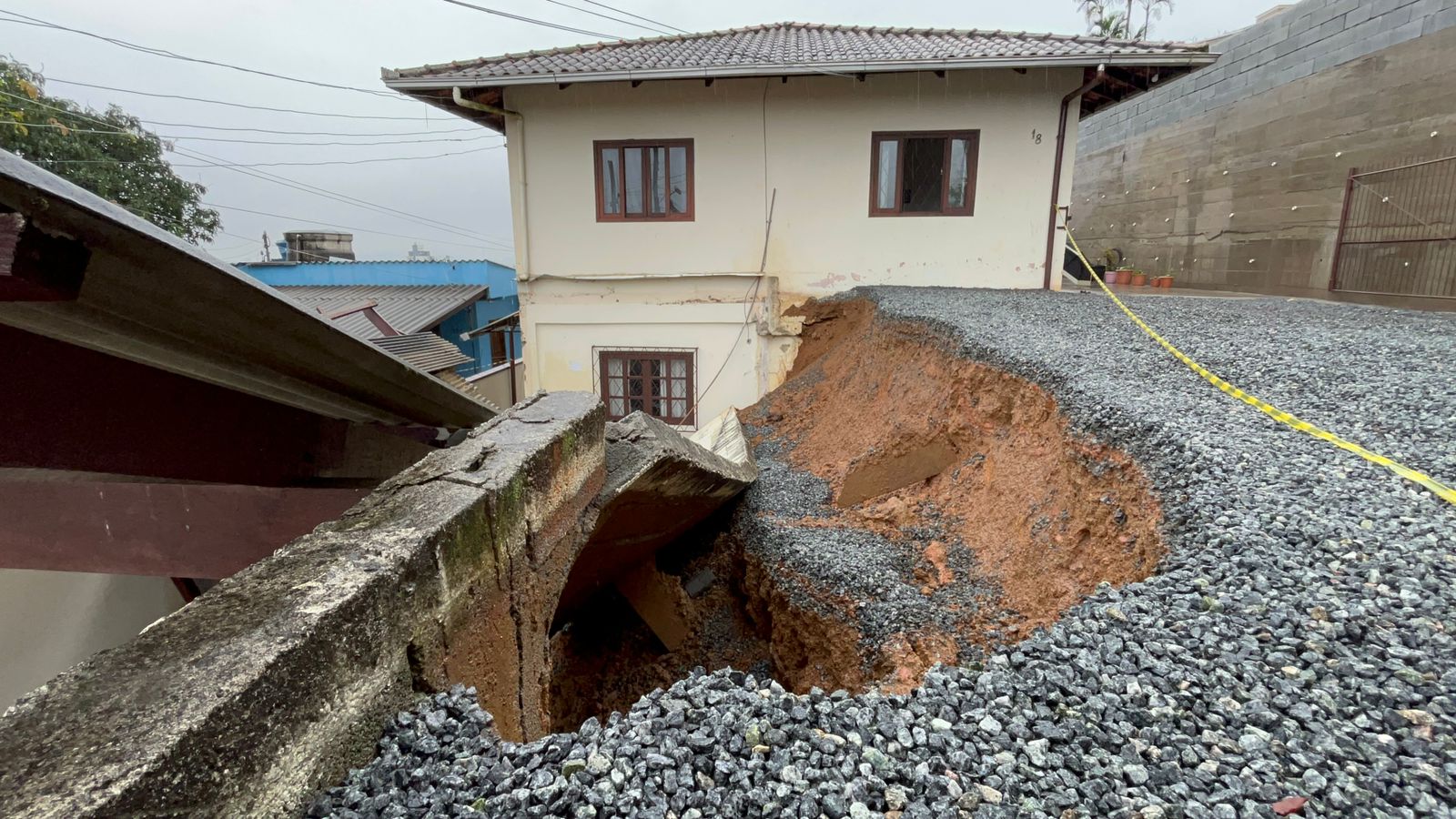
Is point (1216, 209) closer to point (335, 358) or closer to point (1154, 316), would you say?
point (1154, 316)

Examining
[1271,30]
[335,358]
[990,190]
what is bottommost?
[335,358]

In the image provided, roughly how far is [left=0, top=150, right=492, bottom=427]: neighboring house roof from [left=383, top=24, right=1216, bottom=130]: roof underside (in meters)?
6.49

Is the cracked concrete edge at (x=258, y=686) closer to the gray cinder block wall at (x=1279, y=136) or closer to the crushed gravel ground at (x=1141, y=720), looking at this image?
the crushed gravel ground at (x=1141, y=720)

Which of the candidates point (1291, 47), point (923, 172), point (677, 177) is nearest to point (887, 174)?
point (923, 172)

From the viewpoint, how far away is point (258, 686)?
1479 mm

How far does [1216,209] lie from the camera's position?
486 inches

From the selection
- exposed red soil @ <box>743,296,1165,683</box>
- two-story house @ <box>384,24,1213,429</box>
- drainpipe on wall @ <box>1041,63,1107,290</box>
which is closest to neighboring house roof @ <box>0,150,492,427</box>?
exposed red soil @ <box>743,296,1165,683</box>

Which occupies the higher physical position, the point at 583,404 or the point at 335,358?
the point at 335,358

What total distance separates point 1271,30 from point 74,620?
17474 mm

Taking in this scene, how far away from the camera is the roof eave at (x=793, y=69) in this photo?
796cm

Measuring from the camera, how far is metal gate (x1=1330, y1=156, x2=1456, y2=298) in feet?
26.6

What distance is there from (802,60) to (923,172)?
2433 mm

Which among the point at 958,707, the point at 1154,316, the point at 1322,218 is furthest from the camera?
the point at 1322,218

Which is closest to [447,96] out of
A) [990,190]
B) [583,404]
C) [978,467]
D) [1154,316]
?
[583,404]
